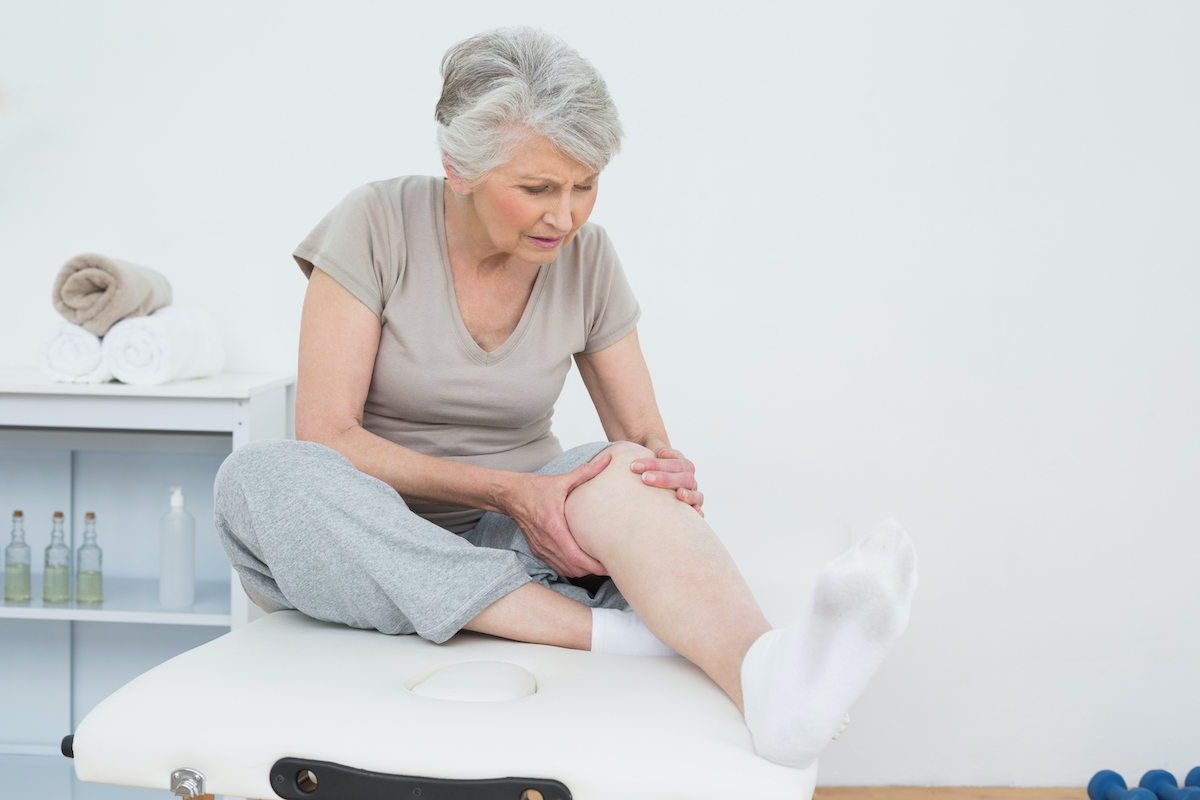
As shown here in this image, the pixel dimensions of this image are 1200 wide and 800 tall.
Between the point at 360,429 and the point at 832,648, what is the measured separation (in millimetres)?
736

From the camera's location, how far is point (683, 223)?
214cm

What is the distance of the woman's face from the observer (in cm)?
121

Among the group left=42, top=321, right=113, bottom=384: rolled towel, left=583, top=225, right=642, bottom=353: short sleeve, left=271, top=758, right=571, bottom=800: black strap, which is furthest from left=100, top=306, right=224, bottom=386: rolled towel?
left=271, top=758, right=571, bottom=800: black strap

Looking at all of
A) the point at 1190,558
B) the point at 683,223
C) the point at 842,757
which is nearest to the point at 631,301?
the point at 683,223

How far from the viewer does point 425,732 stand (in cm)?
82

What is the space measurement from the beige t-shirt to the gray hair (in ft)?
0.52

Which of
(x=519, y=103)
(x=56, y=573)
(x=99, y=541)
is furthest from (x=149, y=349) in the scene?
(x=519, y=103)

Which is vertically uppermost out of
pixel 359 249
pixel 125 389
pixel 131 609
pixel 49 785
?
pixel 359 249

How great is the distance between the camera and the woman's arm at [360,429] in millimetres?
1213

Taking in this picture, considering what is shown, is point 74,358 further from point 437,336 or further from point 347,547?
point 347,547

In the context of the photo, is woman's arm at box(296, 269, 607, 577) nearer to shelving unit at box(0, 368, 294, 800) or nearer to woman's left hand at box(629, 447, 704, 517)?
woman's left hand at box(629, 447, 704, 517)

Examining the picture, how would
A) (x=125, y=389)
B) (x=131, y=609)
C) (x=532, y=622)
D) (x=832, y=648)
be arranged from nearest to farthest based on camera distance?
1. (x=832, y=648)
2. (x=532, y=622)
3. (x=125, y=389)
4. (x=131, y=609)

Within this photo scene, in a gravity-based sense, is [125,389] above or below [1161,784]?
above

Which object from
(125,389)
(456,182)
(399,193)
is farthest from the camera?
(125,389)
